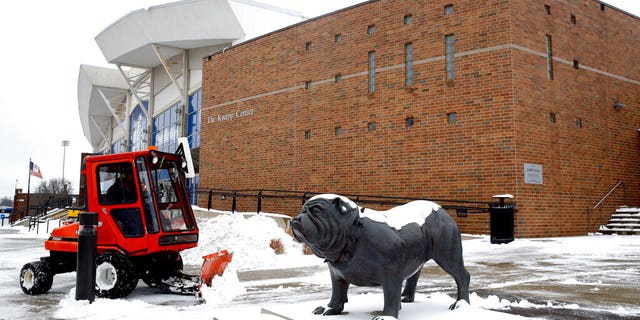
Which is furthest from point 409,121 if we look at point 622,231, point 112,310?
point 112,310

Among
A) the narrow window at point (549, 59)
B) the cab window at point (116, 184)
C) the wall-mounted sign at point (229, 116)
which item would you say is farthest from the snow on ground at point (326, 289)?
the wall-mounted sign at point (229, 116)

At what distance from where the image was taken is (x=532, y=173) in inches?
624

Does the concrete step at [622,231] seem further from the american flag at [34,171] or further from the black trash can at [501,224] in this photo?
the american flag at [34,171]

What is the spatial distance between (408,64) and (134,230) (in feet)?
41.4

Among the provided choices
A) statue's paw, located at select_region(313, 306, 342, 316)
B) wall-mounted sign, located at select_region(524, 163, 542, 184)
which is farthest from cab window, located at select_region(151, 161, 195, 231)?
wall-mounted sign, located at select_region(524, 163, 542, 184)

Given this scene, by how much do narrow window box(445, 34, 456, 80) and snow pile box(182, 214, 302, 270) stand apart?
7844 mm

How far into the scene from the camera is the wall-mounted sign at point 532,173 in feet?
51.4

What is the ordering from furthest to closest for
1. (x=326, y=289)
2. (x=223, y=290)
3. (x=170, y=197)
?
(x=170, y=197) → (x=326, y=289) → (x=223, y=290)

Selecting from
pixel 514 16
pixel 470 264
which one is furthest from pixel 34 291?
pixel 514 16

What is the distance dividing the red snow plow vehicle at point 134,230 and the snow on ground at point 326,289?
278 millimetres

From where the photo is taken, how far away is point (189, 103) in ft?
111

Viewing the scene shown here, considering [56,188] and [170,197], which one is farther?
[56,188]

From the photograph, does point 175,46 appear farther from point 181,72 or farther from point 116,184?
point 116,184

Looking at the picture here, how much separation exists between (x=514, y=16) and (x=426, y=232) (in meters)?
13.6
